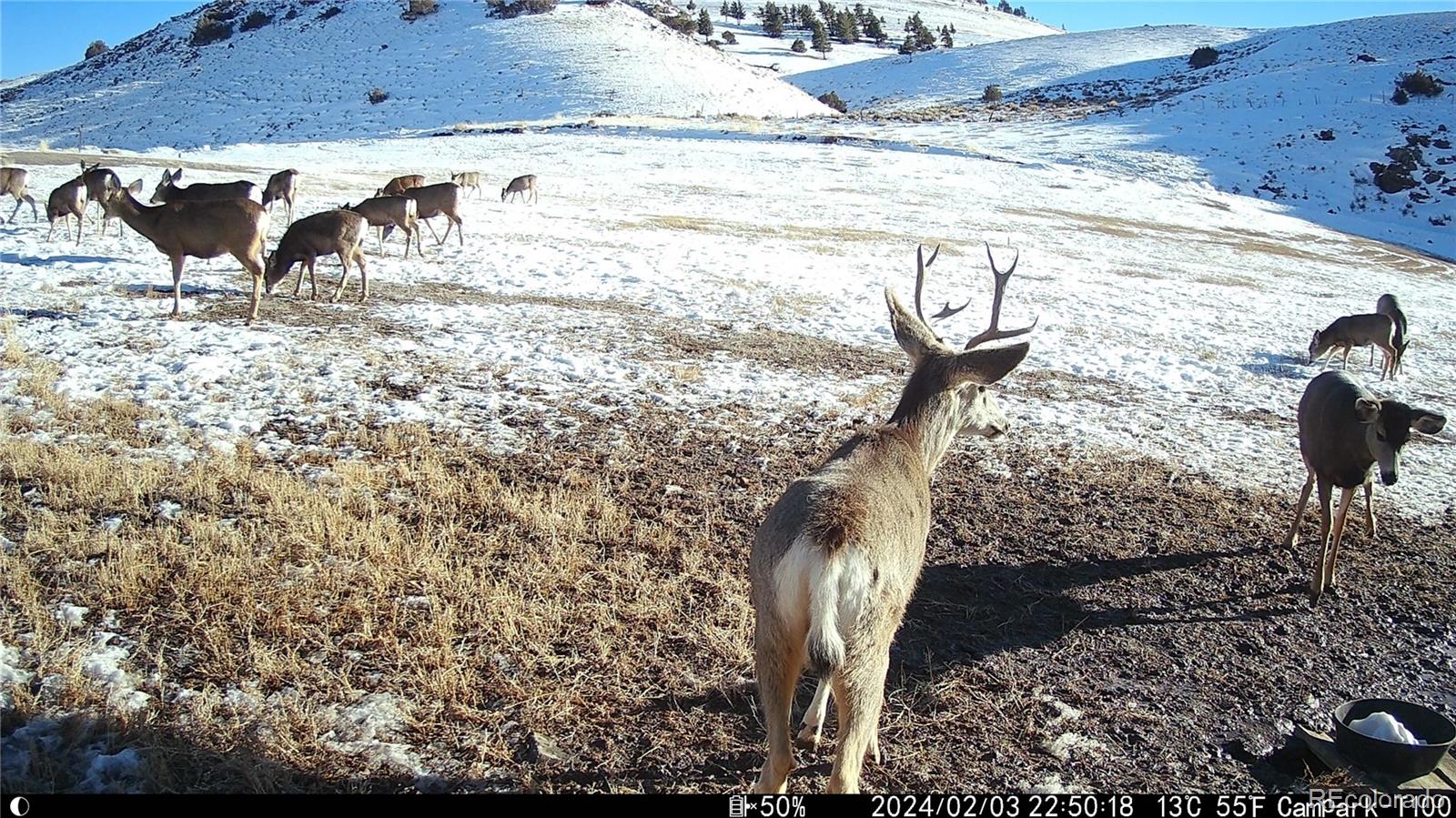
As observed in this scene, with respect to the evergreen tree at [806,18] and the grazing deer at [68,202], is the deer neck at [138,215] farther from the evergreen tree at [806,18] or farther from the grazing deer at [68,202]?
the evergreen tree at [806,18]

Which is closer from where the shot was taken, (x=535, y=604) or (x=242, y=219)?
(x=535, y=604)

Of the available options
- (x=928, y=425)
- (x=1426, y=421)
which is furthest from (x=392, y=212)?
(x=1426, y=421)

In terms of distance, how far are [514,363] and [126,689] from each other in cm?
627

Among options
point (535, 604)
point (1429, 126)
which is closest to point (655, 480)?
point (535, 604)

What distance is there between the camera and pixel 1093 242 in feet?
79.8

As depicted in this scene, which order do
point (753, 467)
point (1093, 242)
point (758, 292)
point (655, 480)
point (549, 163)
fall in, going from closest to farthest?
point (655, 480) < point (753, 467) < point (758, 292) < point (1093, 242) < point (549, 163)

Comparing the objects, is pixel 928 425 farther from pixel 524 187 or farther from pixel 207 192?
pixel 524 187

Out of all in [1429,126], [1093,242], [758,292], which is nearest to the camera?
[758,292]

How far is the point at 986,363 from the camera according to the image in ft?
16.1

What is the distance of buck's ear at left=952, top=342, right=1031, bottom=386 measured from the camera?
15.6ft

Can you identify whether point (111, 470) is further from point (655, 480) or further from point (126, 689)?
point (655, 480)

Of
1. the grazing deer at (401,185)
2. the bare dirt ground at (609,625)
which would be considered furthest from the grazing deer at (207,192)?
the bare dirt ground at (609,625)

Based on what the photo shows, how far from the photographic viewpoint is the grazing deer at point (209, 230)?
11.1 m

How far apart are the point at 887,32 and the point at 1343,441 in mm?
110785
